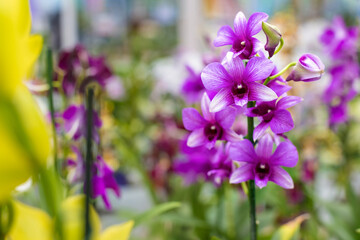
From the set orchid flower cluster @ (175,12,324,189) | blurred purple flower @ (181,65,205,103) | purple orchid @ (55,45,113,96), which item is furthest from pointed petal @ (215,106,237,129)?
blurred purple flower @ (181,65,205,103)

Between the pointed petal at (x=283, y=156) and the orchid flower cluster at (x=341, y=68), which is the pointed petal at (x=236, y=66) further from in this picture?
the orchid flower cluster at (x=341, y=68)

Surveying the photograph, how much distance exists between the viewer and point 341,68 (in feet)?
1.44

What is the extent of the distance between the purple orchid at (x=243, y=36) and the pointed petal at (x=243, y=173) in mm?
50

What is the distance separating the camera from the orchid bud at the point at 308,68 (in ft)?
0.58

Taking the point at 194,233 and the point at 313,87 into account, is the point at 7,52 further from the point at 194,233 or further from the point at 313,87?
the point at 313,87

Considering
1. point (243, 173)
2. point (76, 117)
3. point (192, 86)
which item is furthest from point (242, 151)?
point (192, 86)

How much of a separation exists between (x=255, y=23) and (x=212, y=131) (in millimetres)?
55

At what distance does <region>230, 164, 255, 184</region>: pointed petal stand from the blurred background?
165 millimetres

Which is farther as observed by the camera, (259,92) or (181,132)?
(181,132)

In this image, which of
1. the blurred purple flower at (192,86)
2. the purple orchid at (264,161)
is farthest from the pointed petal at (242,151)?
the blurred purple flower at (192,86)

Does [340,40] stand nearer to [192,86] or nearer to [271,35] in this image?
Result: [192,86]

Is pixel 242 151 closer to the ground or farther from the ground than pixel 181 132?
farther from the ground

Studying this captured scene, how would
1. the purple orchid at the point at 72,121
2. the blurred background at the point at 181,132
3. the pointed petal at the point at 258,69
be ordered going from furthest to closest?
the blurred background at the point at 181,132 < the purple orchid at the point at 72,121 < the pointed petal at the point at 258,69

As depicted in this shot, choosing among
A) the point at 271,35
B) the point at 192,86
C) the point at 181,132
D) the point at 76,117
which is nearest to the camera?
the point at 271,35
